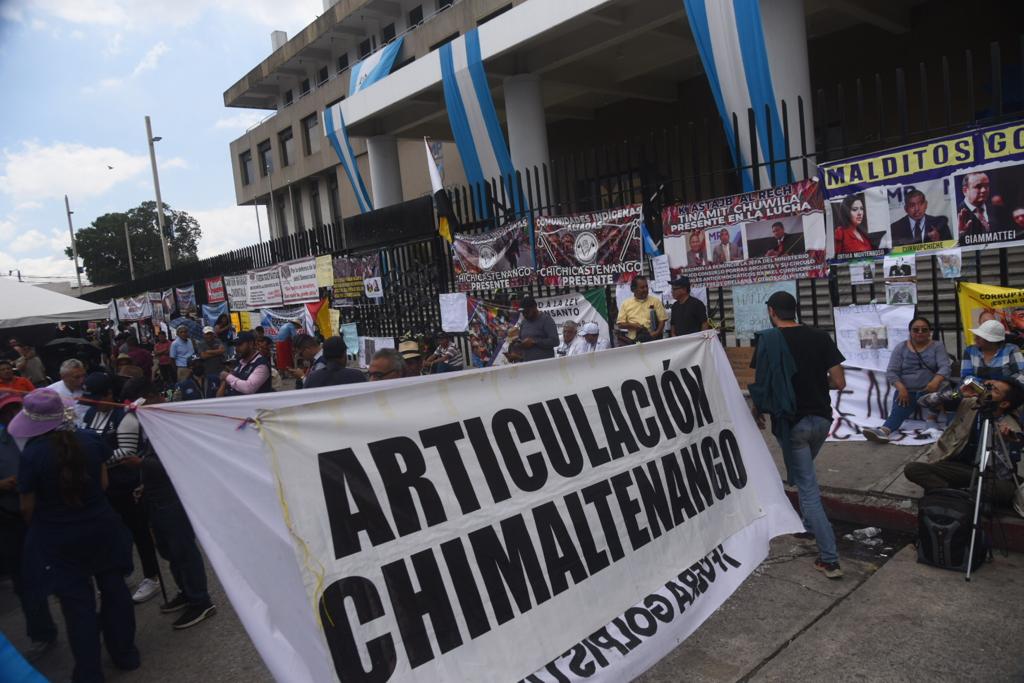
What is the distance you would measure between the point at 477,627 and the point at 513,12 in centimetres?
1461

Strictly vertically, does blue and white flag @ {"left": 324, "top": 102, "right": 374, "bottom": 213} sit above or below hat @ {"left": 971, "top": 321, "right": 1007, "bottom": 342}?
above

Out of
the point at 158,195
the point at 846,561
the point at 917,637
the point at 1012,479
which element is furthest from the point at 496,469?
the point at 158,195

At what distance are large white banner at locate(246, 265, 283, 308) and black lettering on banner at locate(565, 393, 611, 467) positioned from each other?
42.7 ft

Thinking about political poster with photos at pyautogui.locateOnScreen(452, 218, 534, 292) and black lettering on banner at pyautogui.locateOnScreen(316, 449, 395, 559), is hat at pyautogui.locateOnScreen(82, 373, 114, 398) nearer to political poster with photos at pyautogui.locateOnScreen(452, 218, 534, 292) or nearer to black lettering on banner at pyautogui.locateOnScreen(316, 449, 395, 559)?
black lettering on banner at pyautogui.locateOnScreen(316, 449, 395, 559)

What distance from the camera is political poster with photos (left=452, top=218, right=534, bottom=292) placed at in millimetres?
10062

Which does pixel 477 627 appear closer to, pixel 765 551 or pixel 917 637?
pixel 765 551

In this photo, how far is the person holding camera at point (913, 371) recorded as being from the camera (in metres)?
6.52

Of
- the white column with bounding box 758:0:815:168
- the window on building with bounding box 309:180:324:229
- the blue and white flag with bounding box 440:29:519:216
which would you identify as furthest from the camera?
the window on building with bounding box 309:180:324:229

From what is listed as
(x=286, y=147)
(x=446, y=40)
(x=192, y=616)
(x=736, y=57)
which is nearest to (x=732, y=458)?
(x=192, y=616)

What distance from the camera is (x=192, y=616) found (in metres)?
4.65

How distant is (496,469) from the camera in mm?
2920

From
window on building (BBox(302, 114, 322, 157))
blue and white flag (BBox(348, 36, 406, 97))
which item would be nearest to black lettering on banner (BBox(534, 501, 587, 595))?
blue and white flag (BBox(348, 36, 406, 97))

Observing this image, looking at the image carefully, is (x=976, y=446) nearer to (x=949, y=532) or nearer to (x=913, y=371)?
(x=949, y=532)

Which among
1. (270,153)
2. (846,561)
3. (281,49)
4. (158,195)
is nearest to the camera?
(846,561)
